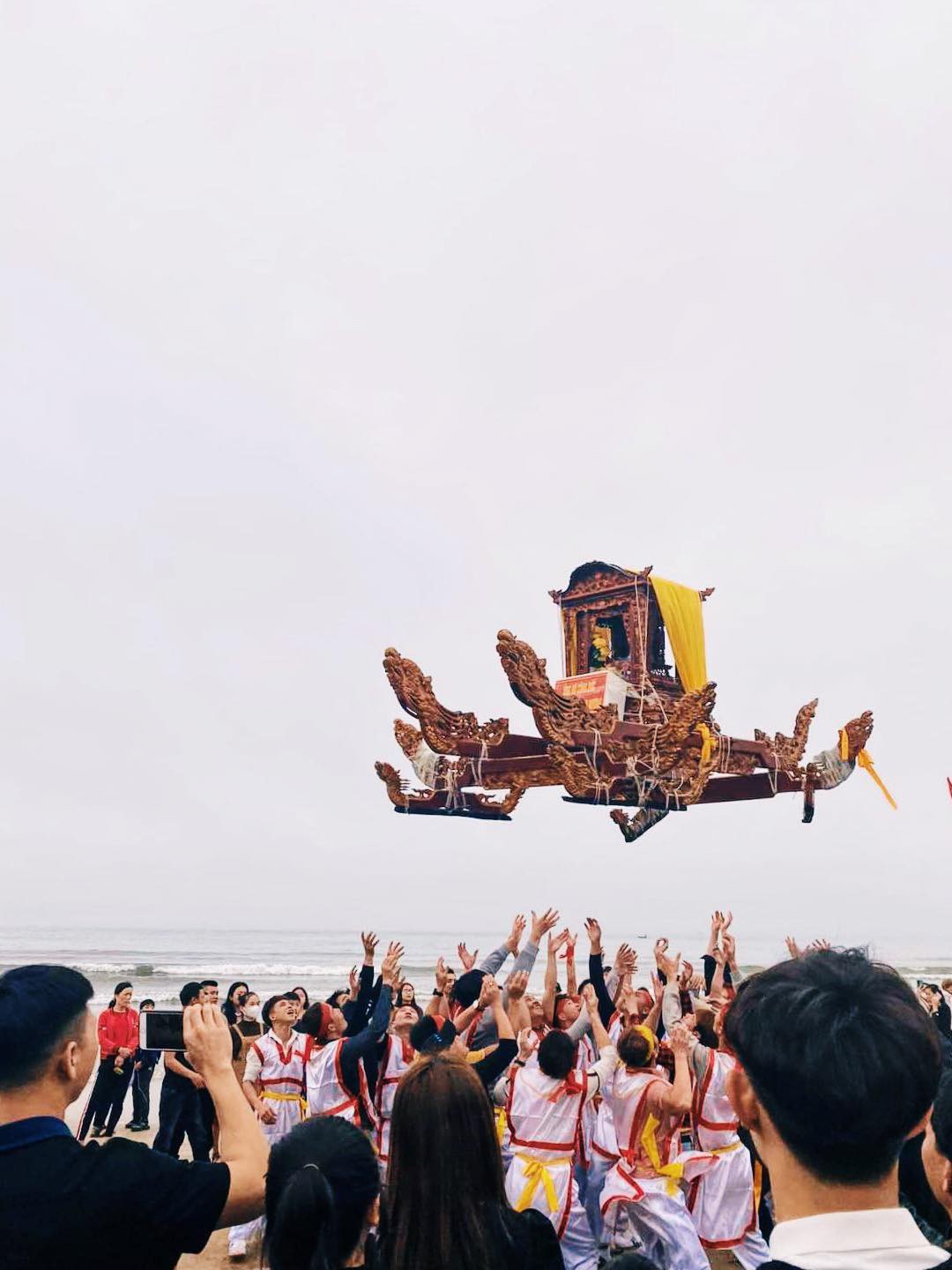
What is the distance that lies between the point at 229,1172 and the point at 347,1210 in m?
0.30

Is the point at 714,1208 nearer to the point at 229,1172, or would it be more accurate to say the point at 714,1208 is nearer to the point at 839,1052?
the point at 229,1172

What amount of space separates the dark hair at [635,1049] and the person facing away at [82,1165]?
3.36 metres

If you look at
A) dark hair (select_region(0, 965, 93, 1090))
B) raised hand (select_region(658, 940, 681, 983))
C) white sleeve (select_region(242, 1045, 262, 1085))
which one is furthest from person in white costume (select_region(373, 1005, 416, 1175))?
dark hair (select_region(0, 965, 93, 1090))

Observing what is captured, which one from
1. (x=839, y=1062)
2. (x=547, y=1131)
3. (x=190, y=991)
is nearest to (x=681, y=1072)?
(x=547, y=1131)

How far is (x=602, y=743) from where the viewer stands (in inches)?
549

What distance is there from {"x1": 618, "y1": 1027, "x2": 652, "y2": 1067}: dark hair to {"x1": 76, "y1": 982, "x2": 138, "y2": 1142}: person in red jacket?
6630 millimetres

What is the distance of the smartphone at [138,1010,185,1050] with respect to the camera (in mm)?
3154

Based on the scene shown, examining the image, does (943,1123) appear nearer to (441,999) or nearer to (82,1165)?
(82,1165)

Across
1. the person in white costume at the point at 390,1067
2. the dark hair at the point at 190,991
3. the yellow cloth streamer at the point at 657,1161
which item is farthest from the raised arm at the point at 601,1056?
the dark hair at the point at 190,991

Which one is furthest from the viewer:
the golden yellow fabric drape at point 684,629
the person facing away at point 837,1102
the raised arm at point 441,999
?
the golden yellow fabric drape at point 684,629

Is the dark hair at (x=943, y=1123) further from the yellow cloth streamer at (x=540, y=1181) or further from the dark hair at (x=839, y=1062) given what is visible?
the yellow cloth streamer at (x=540, y=1181)

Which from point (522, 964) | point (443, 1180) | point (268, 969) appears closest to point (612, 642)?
point (522, 964)

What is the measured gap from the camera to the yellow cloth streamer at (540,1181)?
561 cm

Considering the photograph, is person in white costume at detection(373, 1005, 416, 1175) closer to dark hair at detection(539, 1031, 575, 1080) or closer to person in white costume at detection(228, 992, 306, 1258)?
person in white costume at detection(228, 992, 306, 1258)
